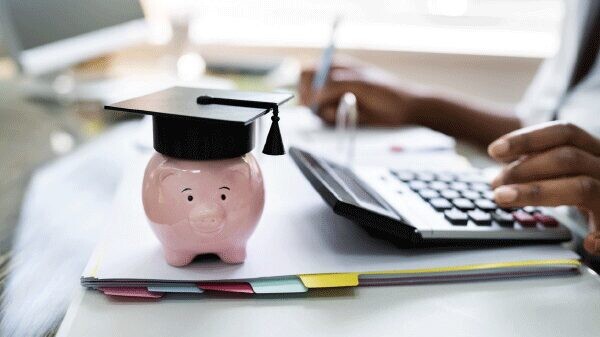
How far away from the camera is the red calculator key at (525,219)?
1.65 ft

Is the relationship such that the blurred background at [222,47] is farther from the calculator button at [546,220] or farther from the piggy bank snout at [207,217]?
the calculator button at [546,220]

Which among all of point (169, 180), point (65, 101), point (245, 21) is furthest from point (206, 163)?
point (245, 21)

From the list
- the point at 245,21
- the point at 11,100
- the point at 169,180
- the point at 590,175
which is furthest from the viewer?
the point at 245,21

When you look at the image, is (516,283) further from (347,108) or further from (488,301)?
(347,108)

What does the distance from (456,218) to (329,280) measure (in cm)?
13

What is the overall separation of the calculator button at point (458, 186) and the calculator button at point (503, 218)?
56 mm

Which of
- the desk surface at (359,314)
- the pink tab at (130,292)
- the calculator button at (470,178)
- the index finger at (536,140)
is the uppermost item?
the index finger at (536,140)

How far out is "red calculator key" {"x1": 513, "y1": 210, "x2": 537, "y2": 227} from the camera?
0.50 metres

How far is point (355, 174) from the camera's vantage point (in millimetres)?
588

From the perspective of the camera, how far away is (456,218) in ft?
1.59

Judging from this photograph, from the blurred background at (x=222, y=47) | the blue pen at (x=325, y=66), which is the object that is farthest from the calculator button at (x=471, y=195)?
the blurred background at (x=222, y=47)

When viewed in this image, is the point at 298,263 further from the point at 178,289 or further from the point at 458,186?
the point at 458,186

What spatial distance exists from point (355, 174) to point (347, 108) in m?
0.37

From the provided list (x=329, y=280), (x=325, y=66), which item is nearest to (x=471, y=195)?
(x=329, y=280)
